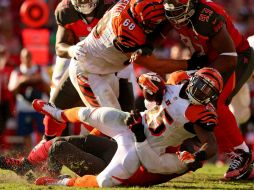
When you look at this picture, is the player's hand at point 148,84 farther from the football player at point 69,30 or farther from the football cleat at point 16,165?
the football player at point 69,30

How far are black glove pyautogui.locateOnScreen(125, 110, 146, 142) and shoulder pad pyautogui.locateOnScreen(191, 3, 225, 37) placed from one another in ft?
3.44

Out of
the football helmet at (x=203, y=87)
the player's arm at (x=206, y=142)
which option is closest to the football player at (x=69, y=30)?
the football helmet at (x=203, y=87)

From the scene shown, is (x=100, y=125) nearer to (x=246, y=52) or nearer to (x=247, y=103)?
(x=246, y=52)

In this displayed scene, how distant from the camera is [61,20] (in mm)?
7727

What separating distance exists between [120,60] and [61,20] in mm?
876

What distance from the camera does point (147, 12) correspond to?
6.75 meters

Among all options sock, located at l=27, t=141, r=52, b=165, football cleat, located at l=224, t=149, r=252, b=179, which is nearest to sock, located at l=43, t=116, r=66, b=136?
sock, located at l=27, t=141, r=52, b=165

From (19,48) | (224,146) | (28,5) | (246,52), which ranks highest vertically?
(246,52)

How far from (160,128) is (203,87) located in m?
0.44

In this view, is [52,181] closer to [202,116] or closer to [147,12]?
[202,116]

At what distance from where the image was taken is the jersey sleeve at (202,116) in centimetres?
600

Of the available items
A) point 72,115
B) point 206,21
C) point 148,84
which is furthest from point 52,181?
point 206,21

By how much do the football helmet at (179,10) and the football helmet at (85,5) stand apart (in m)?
0.94

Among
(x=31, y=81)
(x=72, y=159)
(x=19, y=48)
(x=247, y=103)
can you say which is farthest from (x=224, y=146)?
(x=19, y=48)
